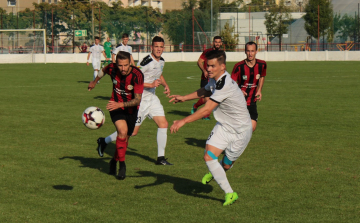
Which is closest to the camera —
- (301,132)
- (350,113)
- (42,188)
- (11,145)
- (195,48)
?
(42,188)

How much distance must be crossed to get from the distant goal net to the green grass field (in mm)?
38024

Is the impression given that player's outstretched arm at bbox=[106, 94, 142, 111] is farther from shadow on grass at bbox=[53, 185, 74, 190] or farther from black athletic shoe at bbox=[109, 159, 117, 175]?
shadow on grass at bbox=[53, 185, 74, 190]

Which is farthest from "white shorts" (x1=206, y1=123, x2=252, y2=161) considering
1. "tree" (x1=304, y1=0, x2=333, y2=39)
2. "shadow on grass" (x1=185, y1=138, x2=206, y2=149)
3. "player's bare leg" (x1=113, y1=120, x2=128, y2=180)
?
"tree" (x1=304, y1=0, x2=333, y2=39)

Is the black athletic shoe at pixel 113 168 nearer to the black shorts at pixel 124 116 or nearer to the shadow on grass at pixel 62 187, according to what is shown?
the black shorts at pixel 124 116

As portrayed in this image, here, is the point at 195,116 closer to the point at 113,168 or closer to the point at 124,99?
the point at 124,99

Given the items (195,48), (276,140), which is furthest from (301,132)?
(195,48)

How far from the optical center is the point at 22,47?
54.0m

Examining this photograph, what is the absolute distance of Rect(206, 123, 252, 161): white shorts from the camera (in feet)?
20.6

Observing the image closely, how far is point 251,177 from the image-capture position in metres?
7.61

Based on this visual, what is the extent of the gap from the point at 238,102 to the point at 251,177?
178 centimetres

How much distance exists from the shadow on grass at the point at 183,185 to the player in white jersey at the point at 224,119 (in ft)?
1.16

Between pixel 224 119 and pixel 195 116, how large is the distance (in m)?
0.62

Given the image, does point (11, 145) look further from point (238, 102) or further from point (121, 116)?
point (238, 102)

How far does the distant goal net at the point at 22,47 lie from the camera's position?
51.1 meters
